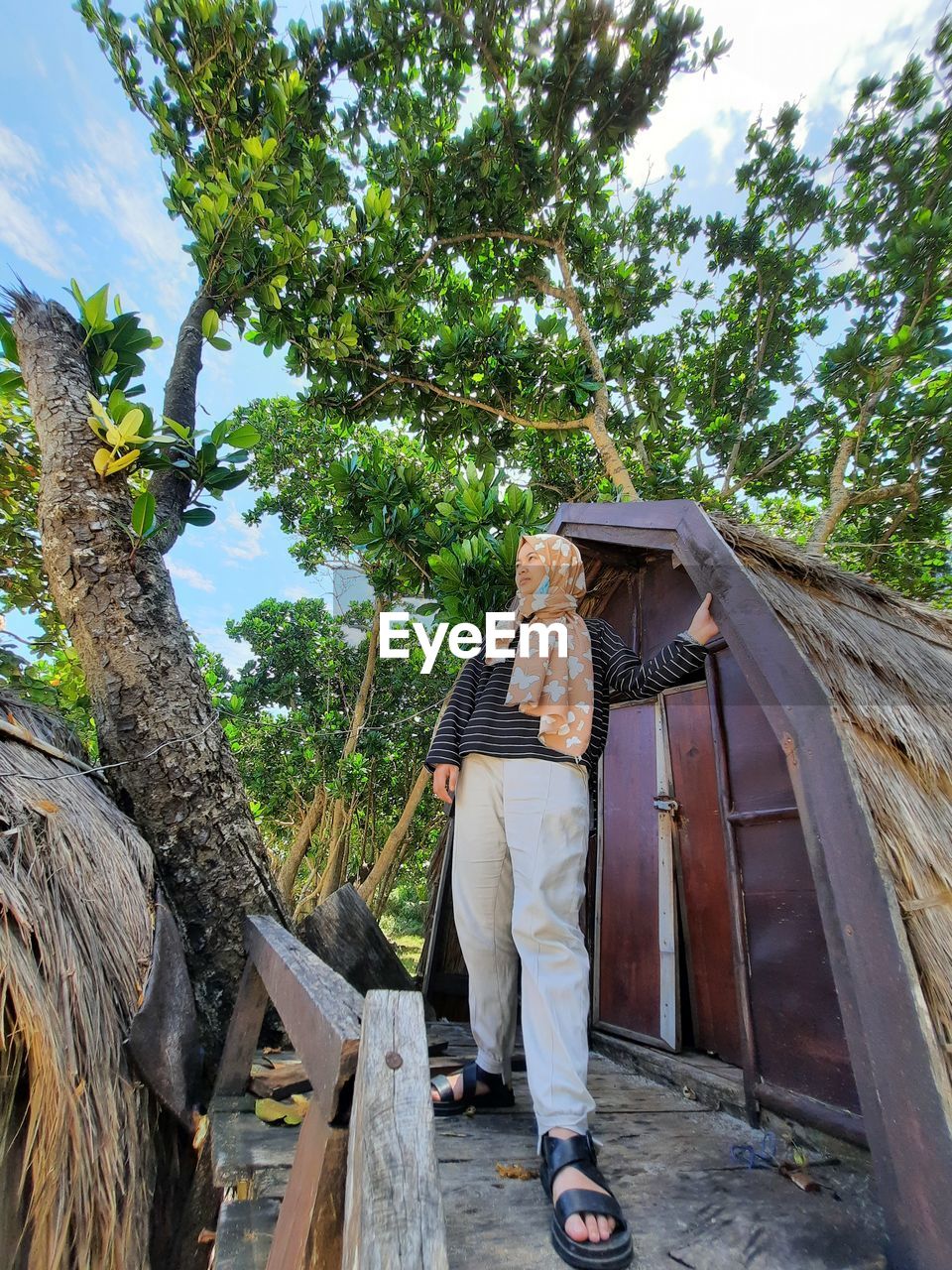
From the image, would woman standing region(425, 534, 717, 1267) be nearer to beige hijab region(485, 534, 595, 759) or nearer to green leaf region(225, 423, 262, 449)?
beige hijab region(485, 534, 595, 759)

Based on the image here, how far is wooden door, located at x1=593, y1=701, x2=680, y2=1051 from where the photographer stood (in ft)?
9.64

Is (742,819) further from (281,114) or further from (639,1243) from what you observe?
(281,114)

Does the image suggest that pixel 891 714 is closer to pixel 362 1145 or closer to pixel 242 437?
pixel 362 1145

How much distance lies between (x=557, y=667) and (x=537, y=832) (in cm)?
56

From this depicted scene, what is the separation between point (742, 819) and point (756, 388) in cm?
625

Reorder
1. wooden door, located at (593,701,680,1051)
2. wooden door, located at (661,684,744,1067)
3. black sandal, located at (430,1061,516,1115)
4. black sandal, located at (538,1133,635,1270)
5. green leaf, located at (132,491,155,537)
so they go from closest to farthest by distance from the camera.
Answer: black sandal, located at (538,1133,635,1270) → black sandal, located at (430,1061,516,1115) → green leaf, located at (132,491,155,537) → wooden door, located at (661,684,744,1067) → wooden door, located at (593,701,680,1051)

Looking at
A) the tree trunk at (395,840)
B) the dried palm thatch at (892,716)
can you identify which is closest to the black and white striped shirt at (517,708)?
the dried palm thatch at (892,716)

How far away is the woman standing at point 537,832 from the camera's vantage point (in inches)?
61.1

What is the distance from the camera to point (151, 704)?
7.98 ft

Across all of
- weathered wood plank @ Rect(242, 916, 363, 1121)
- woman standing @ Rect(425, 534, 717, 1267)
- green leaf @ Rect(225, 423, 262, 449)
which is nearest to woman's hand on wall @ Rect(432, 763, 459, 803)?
woman standing @ Rect(425, 534, 717, 1267)

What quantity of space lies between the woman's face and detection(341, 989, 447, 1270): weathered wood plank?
57.8 inches

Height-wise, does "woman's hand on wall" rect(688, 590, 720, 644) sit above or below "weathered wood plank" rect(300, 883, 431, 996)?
above

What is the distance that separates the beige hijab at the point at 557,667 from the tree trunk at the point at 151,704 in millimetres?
1293

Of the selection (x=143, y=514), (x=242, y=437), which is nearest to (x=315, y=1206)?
(x=143, y=514)
